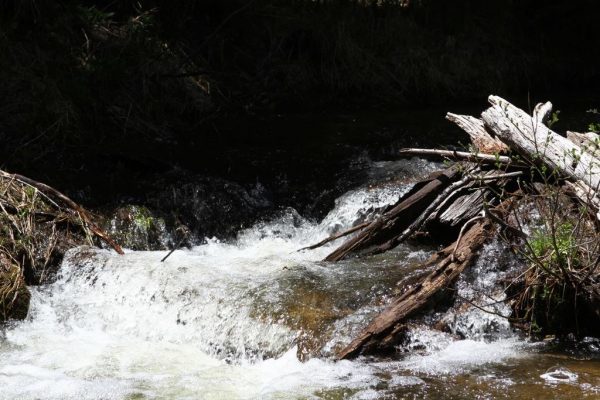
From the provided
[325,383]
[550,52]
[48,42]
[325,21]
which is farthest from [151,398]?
[550,52]

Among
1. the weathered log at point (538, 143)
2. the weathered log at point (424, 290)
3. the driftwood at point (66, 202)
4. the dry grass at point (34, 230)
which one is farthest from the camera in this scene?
the driftwood at point (66, 202)

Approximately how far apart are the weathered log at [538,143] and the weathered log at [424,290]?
60cm

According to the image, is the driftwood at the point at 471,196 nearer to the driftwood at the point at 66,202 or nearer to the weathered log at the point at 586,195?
the weathered log at the point at 586,195

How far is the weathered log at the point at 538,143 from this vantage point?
17.7ft

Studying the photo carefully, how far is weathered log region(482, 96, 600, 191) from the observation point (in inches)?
213

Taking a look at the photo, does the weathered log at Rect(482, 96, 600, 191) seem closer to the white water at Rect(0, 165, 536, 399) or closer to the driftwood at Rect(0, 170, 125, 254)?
the white water at Rect(0, 165, 536, 399)

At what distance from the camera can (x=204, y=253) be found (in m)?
6.83

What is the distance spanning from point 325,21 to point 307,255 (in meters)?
6.10

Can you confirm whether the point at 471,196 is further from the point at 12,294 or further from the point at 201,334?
the point at 12,294

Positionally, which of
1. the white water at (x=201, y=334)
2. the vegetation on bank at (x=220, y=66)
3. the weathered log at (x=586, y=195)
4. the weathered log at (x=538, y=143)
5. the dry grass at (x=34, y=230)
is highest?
the vegetation on bank at (x=220, y=66)

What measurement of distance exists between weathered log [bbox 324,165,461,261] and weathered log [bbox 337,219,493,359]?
46cm

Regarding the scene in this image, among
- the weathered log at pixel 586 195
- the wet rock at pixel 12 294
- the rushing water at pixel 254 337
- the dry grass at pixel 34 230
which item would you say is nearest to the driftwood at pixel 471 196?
the weathered log at pixel 586 195

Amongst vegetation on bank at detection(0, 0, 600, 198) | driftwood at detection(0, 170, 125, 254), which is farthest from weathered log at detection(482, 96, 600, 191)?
vegetation on bank at detection(0, 0, 600, 198)

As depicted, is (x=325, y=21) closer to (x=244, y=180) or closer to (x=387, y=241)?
(x=244, y=180)
